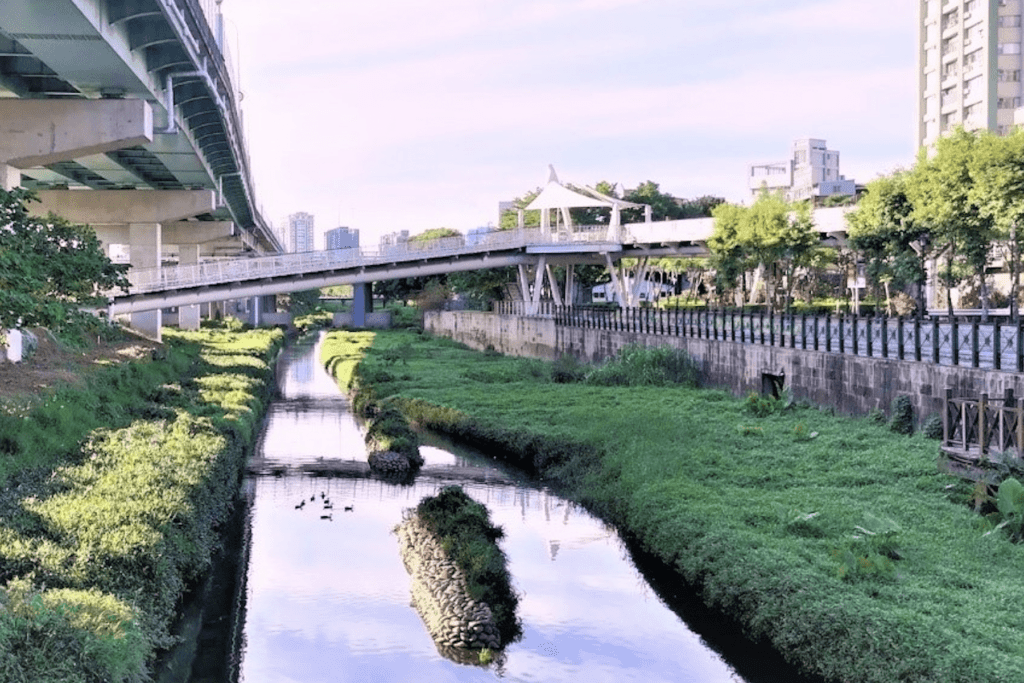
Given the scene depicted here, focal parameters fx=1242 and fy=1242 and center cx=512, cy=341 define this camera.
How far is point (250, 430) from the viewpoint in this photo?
30172mm

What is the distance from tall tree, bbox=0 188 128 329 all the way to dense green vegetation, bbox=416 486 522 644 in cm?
641

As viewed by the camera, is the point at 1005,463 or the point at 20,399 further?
the point at 20,399

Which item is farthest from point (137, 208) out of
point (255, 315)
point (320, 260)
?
point (255, 315)

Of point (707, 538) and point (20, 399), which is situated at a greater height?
point (20, 399)

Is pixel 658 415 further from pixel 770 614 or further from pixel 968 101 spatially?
pixel 968 101

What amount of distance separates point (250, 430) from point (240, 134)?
12.2m

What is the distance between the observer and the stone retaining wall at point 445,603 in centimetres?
1481

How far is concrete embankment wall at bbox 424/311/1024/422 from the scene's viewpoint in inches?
889

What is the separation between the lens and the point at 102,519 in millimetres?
15211

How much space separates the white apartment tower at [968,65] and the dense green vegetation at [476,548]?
181 ft

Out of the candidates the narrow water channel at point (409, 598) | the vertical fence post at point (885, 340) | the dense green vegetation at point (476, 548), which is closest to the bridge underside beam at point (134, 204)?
the narrow water channel at point (409, 598)

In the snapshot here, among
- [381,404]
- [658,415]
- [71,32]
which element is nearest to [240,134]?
[381,404]

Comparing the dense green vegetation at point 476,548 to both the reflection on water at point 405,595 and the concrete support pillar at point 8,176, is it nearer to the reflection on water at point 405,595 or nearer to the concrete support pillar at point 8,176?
the reflection on water at point 405,595

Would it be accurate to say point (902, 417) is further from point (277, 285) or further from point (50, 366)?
point (277, 285)
